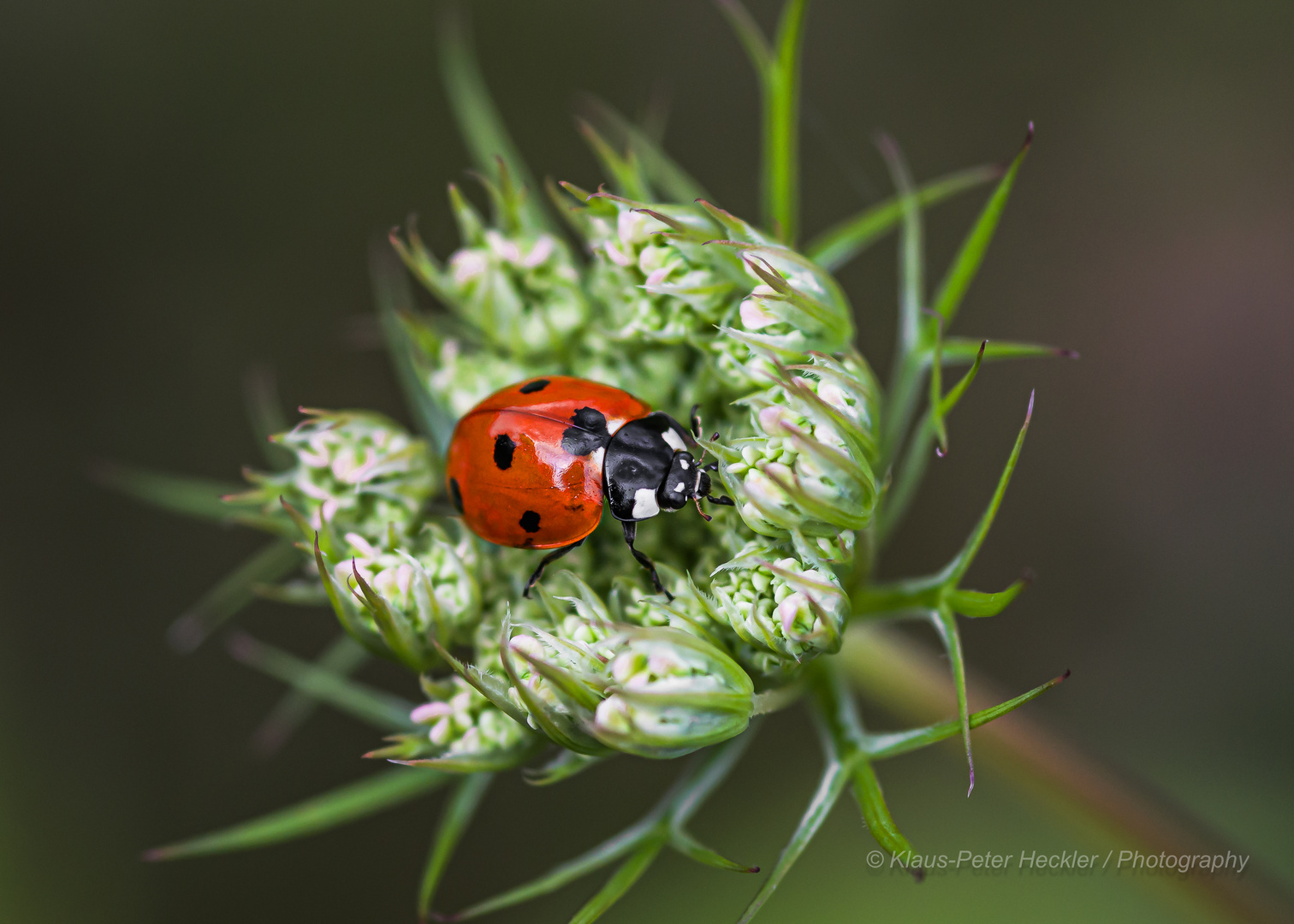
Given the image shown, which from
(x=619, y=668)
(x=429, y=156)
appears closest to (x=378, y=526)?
(x=619, y=668)

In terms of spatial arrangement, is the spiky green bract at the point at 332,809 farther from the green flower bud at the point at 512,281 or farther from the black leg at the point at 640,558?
the green flower bud at the point at 512,281

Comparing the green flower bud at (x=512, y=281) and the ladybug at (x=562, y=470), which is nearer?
the ladybug at (x=562, y=470)

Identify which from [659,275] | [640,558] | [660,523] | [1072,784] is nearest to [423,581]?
[640,558]

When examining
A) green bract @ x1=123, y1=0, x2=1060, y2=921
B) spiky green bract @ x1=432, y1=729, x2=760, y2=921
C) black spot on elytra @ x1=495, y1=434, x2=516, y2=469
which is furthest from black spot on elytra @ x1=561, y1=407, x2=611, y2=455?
spiky green bract @ x1=432, y1=729, x2=760, y2=921

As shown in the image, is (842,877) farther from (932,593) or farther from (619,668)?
(619,668)

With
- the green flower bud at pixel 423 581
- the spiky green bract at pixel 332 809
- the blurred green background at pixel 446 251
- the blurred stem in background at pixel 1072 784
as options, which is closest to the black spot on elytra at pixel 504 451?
the green flower bud at pixel 423 581
